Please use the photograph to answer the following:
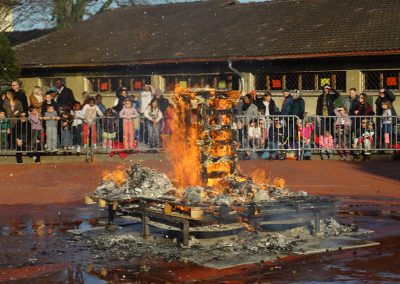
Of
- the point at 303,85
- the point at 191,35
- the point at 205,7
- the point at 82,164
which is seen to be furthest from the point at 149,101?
the point at 205,7

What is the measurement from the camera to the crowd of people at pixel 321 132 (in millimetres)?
20609

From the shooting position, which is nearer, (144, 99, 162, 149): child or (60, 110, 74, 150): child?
(144, 99, 162, 149): child

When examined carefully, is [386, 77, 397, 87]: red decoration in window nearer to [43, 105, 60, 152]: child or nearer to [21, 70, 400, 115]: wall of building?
[21, 70, 400, 115]: wall of building

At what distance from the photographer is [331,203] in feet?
34.3

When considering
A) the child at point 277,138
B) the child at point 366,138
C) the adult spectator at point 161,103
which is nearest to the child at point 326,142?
the child at point 366,138

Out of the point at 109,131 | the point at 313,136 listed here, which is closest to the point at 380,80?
the point at 313,136

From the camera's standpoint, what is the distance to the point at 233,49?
88.3 feet

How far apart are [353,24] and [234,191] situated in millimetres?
16421

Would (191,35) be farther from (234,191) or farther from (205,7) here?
(234,191)

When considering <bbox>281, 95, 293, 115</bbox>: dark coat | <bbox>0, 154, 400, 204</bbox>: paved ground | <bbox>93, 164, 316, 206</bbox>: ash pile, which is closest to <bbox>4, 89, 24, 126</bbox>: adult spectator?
<bbox>0, 154, 400, 204</bbox>: paved ground

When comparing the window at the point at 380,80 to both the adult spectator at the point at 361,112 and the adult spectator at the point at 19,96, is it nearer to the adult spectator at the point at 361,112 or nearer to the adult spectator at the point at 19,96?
the adult spectator at the point at 361,112

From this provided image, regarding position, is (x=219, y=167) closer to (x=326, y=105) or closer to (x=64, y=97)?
(x=326, y=105)

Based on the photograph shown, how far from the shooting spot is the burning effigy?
995 centimetres

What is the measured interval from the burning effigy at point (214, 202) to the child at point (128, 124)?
9899 mm
